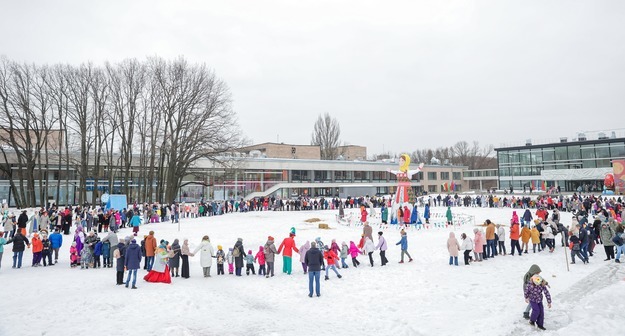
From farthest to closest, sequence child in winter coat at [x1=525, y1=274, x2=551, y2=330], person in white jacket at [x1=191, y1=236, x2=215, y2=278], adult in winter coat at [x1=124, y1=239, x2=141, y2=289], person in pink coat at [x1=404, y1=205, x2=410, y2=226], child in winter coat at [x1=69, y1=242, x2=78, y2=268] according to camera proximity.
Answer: person in pink coat at [x1=404, y1=205, x2=410, y2=226] < child in winter coat at [x1=69, y1=242, x2=78, y2=268] < person in white jacket at [x1=191, y1=236, x2=215, y2=278] < adult in winter coat at [x1=124, y1=239, x2=141, y2=289] < child in winter coat at [x1=525, y1=274, x2=551, y2=330]

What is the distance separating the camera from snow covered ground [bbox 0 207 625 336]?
769 centimetres

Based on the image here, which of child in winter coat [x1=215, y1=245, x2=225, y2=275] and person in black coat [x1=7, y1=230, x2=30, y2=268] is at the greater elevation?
person in black coat [x1=7, y1=230, x2=30, y2=268]

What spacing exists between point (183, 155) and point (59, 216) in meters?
16.1

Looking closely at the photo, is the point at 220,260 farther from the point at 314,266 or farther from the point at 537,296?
the point at 537,296

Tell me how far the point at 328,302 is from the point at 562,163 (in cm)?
6545

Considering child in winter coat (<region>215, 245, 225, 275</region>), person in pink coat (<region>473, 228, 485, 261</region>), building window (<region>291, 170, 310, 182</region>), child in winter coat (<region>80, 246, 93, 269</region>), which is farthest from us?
building window (<region>291, 170, 310, 182</region>)

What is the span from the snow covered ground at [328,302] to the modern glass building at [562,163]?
52.2 meters

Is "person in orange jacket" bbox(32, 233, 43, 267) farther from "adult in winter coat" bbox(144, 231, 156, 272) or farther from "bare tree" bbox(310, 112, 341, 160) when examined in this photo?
"bare tree" bbox(310, 112, 341, 160)

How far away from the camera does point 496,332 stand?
7391 millimetres

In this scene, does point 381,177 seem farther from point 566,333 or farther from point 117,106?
point 566,333

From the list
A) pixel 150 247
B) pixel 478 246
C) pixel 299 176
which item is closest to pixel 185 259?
pixel 150 247

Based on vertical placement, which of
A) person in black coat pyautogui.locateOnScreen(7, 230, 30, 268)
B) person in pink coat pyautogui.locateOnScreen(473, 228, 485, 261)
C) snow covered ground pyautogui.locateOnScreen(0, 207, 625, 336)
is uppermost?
person in black coat pyautogui.locateOnScreen(7, 230, 30, 268)

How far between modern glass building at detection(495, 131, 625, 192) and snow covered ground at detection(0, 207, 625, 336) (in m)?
52.2

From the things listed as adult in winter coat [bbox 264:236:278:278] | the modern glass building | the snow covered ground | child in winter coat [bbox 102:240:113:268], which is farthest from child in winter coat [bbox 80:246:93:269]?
the modern glass building
